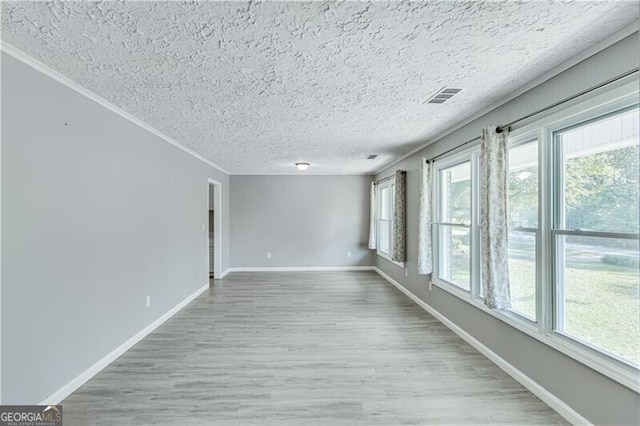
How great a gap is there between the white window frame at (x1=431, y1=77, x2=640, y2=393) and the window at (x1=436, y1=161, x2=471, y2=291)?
834 millimetres

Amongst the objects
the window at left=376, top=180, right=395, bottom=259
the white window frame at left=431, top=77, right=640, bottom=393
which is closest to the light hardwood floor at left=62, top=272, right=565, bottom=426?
the white window frame at left=431, top=77, right=640, bottom=393

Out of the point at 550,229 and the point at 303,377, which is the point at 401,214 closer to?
the point at 550,229

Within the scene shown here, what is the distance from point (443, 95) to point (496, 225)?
47.5 inches

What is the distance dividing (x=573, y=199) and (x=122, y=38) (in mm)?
3042

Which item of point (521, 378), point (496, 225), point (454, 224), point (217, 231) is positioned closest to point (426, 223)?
point (454, 224)

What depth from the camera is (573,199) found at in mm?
2047

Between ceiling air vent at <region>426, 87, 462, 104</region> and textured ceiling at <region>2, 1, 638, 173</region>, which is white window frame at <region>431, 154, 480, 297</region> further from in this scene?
ceiling air vent at <region>426, 87, 462, 104</region>

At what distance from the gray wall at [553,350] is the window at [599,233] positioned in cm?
21

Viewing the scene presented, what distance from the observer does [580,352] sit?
190 cm

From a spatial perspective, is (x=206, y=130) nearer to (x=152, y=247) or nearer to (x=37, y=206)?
(x=152, y=247)

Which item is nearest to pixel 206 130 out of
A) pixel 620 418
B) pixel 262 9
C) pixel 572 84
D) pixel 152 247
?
pixel 152 247

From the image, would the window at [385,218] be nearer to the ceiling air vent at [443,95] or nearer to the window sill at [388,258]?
the window sill at [388,258]

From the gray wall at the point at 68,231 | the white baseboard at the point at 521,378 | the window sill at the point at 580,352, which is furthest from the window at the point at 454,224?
the gray wall at the point at 68,231

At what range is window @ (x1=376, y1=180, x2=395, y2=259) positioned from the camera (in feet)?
21.4
